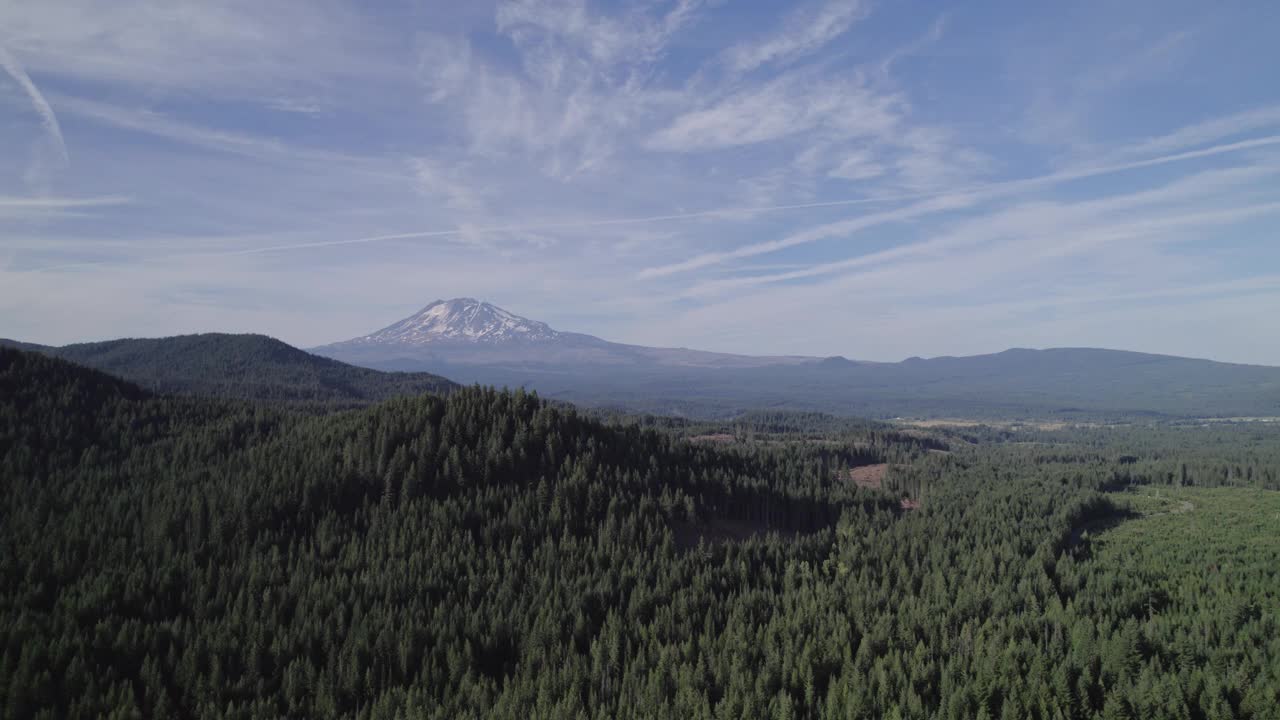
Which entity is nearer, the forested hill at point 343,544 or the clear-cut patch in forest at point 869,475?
the forested hill at point 343,544

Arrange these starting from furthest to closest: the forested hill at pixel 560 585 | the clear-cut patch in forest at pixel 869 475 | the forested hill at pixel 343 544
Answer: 1. the clear-cut patch in forest at pixel 869 475
2. the forested hill at pixel 343 544
3. the forested hill at pixel 560 585

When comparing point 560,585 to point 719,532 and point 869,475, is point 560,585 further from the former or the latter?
point 869,475

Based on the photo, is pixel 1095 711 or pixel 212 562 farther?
pixel 212 562

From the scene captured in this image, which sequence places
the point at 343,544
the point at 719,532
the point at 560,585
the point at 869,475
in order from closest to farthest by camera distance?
the point at 560,585, the point at 343,544, the point at 719,532, the point at 869,475

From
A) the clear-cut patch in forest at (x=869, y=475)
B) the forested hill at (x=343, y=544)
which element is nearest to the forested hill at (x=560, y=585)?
the forested hill at (x=343, y=544)

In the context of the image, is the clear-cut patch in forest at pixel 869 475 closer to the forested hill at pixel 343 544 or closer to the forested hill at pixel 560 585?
the forested hill at pixel 343 544

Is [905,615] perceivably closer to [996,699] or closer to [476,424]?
[996,699]

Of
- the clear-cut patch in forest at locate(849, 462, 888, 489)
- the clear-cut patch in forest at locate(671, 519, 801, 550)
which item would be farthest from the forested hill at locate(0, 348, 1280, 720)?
the clear-cut patch in forest at locate(849, 462, 888, 489)

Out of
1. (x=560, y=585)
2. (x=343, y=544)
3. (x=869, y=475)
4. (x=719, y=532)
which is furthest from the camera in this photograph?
(x=869, y=475)

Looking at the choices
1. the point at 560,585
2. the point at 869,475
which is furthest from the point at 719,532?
the point at 869,475

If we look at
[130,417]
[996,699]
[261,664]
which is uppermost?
[130,417]

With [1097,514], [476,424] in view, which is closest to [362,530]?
[476,424]
